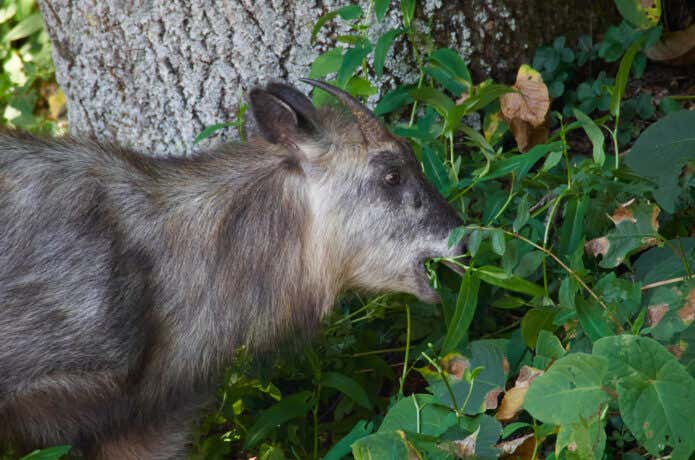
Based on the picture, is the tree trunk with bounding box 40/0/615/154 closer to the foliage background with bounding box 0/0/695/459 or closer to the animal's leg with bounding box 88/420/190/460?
the foliage background with bounding box 0/0/695/459

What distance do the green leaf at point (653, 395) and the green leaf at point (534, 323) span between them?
2.23 feet

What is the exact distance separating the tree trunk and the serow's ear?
103cm

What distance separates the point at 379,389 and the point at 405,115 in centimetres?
129

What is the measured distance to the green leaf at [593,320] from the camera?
301 centimetres

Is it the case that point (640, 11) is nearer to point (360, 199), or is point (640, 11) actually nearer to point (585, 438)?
point (360, 199)

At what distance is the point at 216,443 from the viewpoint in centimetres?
383

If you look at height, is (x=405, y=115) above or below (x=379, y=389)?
above

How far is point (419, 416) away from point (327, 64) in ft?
5.19

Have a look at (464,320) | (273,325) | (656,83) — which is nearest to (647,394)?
(464,320)

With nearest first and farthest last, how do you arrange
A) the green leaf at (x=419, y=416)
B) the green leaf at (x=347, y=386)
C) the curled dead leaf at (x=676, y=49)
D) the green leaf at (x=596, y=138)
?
the green leaf at (x=419, y=416) < the green leaf at (x=596, y=138) < the green leaf at (x=347, y=386) < the curled dead leaf at (x=676, y=49)

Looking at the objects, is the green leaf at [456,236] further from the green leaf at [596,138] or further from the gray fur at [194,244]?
the green leaf at [596,138]

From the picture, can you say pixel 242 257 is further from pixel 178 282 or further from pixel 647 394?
pixel 647 394

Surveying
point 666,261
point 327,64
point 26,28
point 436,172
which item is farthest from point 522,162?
point 26,28

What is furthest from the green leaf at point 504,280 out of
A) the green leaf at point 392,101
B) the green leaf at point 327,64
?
the green leaf at point 327,64
